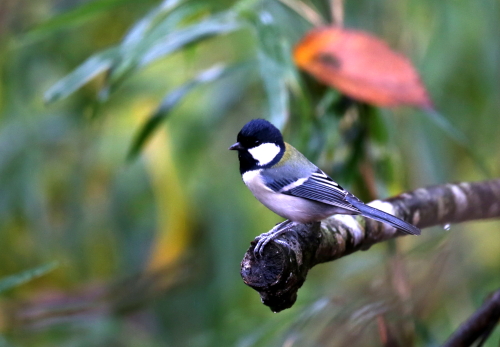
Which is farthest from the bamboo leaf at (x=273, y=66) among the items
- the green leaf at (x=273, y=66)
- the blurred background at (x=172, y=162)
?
the blurred background at (x=172, y=162)

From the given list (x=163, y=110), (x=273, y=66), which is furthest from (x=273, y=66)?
(x=163, y=110)

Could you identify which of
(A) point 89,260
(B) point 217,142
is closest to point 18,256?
(A) point 89,260

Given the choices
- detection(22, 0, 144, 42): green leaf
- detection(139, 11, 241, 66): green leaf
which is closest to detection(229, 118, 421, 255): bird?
detection(139, 11, 241, 66): green leaf

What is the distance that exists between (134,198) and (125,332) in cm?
51

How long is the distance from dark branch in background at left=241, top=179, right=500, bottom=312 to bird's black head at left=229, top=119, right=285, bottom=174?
0.77ft

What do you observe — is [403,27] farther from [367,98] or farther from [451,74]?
[367,98]

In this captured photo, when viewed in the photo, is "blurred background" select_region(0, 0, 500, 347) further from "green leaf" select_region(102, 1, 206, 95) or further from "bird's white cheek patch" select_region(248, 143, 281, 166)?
"bird's white cheek patch" select_region(248, 143, 281, 166)

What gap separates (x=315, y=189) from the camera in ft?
3.95

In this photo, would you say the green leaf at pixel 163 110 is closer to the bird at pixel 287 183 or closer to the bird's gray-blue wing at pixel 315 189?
the bird at pixel 287 183

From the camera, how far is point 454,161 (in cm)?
213

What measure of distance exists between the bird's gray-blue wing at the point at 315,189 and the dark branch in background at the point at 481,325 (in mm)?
319

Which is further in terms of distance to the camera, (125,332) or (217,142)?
(217,142)

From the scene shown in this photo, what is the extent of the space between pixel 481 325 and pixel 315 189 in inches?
16.7

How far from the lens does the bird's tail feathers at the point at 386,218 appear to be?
3.31ft
